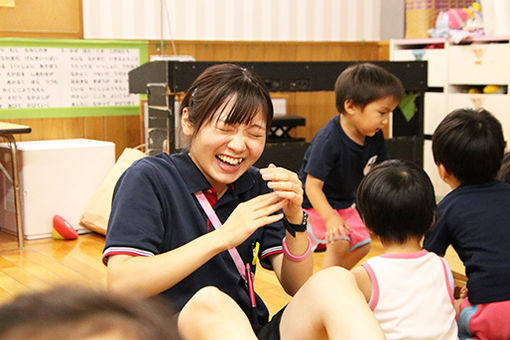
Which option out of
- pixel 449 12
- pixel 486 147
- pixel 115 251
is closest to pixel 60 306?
pixel 115 251

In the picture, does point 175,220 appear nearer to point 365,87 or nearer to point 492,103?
point 365,87

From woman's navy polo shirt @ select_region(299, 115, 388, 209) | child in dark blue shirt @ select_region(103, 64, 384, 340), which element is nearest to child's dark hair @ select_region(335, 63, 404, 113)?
woman's navy polo shirt @ select_region(299, 115, 388, 209)

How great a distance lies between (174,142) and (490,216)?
79.6 inches

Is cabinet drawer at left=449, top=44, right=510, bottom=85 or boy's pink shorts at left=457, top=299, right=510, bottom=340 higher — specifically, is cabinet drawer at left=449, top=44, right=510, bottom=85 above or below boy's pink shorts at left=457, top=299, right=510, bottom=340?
above

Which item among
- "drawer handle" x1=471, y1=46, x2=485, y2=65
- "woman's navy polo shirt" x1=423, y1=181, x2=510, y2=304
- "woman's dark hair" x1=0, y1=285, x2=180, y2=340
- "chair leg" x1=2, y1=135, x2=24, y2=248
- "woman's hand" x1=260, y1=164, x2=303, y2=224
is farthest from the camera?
"drawer handle" x1=471, y1=46, x2=485, y2=65

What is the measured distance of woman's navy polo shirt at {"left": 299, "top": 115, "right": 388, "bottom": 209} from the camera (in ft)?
8.97

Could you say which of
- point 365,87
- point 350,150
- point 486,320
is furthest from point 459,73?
point 486,320

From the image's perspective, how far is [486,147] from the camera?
1978 millimetres

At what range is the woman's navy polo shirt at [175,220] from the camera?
1.40 metres

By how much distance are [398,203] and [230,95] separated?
0.49 m

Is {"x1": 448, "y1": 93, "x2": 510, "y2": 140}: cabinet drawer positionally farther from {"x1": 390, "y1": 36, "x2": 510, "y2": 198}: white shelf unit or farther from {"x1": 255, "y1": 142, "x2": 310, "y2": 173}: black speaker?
{"x1": 255, "y1": 142, "x2": 310, "y2": 173}: black speaker

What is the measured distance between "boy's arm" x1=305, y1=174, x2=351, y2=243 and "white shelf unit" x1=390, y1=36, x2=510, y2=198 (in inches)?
77.5

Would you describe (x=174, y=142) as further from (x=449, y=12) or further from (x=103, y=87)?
(x=449, y=12)

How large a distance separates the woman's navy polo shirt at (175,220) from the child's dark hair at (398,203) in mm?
256
